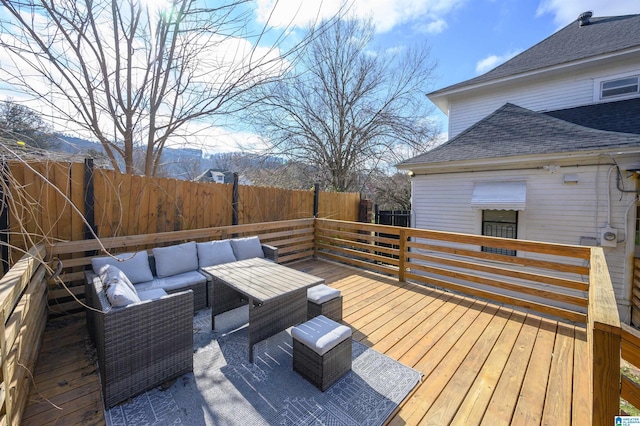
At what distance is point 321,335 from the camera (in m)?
2.16

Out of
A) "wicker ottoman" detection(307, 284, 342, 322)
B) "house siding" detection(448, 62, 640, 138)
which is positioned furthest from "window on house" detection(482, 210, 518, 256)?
"wicker ottoman" detection(307, 284, 342, 322)

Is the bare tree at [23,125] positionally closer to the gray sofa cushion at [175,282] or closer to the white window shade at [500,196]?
the gray sofa cushion at [175,282]

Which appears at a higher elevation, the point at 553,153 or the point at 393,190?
the point at 553,153

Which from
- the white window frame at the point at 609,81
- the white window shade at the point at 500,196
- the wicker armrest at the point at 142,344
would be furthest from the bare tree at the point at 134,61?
the white window frame at the point at 609,81

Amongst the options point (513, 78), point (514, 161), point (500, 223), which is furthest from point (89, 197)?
point (513, 78)

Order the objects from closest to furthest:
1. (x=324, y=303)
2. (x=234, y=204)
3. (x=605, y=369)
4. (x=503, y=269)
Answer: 1. (x=605, y=369)
2. (x=324, y=303)
3. (x=503, y=269)
4. (x=234, y=204)

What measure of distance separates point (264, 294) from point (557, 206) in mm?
6146

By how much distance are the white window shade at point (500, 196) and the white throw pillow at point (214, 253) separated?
5175mm

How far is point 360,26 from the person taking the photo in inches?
394

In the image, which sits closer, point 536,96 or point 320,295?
point 320,295

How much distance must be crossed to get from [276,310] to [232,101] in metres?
2.72

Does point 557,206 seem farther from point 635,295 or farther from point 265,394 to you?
point 265,394

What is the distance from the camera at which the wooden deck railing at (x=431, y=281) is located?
1.15 m

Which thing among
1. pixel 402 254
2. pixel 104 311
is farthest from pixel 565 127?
pixel 104 311
